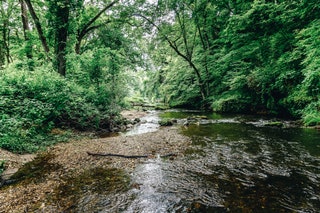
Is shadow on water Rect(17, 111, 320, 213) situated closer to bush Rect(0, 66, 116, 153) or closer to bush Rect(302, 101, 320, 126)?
bush Rect(0, 66, 116, 153)

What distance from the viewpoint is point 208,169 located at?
5105mm

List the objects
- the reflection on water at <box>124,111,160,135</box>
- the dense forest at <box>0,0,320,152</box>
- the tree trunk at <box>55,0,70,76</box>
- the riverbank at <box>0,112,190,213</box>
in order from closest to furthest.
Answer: the riverbank at <box>0,112,190,213</box> → the dense forest at <box>0,0,320,152</box> → the reflection on water at <box>124,111,160,135</box> → the tree trunk at <box>55,0,70,76</box>

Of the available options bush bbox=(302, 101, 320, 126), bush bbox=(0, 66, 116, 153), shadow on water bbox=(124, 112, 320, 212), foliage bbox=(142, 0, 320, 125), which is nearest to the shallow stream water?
shadow on water bbox=(124, 112, 320, 212)

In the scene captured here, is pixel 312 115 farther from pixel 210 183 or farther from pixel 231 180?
pixel 210 183

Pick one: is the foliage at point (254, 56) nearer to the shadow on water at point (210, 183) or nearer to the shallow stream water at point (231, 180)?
the shallow stream water at point (231, 180)

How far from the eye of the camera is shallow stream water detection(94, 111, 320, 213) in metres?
3.51

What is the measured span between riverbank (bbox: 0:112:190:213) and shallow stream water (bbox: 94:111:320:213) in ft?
2.75

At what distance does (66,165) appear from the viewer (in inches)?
225

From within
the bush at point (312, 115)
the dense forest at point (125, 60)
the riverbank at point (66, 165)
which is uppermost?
the dense forest at point (125, 60)

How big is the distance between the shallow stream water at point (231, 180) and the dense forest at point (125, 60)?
4034 mm

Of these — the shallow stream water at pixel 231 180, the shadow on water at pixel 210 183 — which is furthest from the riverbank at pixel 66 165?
the shallow stream water at pixel 231 180

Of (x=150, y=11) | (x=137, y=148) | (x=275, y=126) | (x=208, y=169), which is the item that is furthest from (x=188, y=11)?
(x=208, y=169)

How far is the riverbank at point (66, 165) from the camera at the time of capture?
3.71m

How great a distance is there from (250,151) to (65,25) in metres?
12.7
